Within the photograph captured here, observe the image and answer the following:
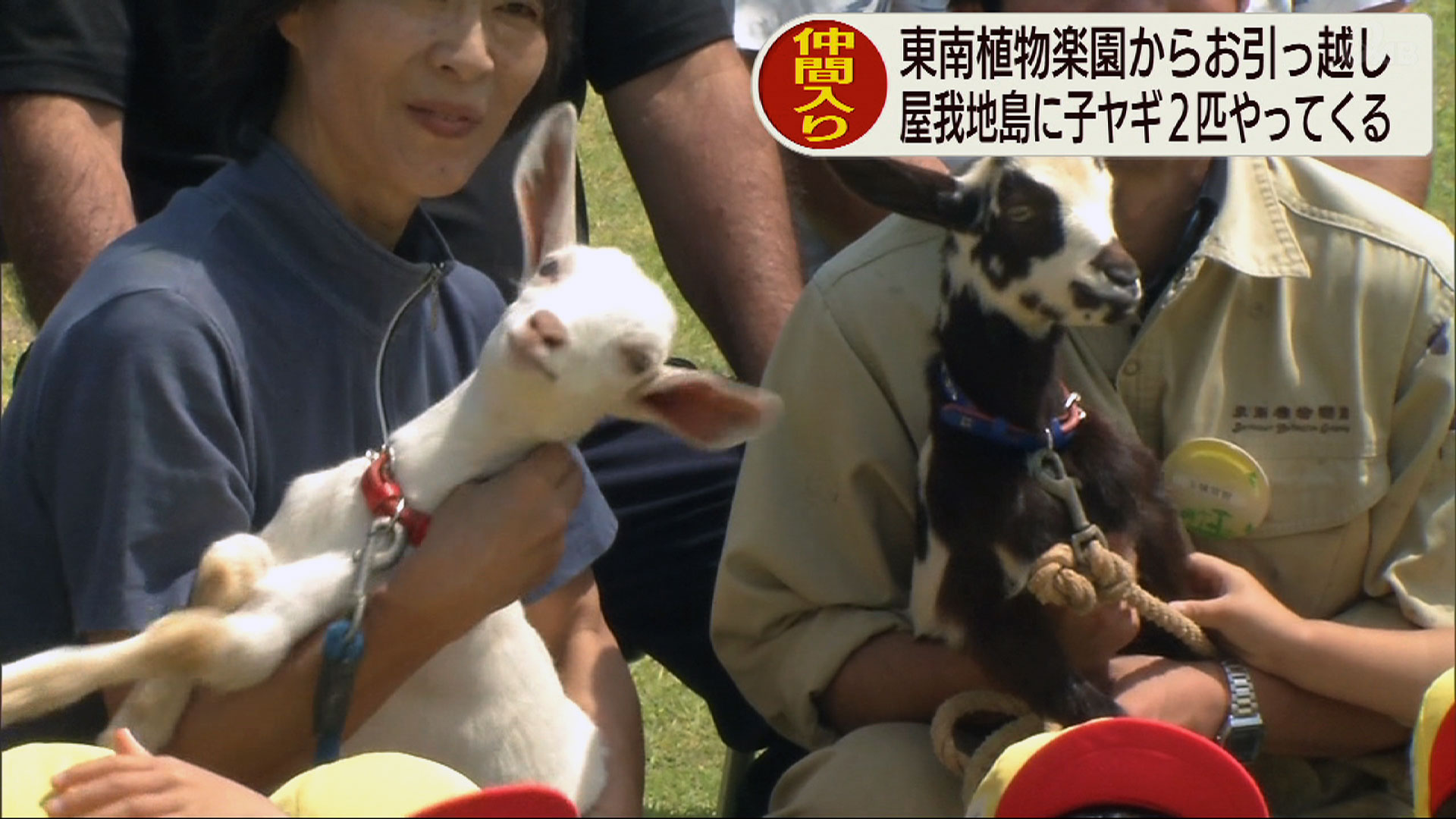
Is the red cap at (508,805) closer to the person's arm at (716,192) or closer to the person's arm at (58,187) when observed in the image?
the person's arm at (58,187)

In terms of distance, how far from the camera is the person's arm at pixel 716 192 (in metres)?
2.45

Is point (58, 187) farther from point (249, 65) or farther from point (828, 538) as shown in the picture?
point (828, 538)

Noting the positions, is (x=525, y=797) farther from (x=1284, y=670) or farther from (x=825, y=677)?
(x=1284, y=670)

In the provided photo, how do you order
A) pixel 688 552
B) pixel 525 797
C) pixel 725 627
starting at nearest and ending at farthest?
pixel 525 797 < pixel 725 627 < pixel 688 552

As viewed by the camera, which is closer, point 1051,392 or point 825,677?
point 1051,392

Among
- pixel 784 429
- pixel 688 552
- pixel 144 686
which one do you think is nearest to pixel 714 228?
pixel 688 552

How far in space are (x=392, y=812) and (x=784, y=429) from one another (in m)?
0.62

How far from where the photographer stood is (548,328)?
5.32ft

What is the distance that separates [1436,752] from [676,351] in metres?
1.14

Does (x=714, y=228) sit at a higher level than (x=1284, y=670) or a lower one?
higher

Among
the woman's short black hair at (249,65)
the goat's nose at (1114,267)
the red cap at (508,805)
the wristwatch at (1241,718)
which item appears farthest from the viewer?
the woman's short black hair at (249,65)

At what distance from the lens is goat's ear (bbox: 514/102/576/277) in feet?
6.01

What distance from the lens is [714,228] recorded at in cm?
248
